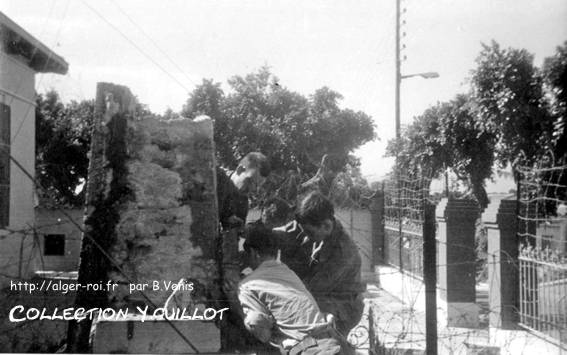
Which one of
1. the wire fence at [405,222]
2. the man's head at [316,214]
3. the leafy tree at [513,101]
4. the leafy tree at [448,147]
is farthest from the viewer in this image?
the wire fence at [405,222]

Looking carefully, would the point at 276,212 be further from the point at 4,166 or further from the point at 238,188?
the point at 4,166

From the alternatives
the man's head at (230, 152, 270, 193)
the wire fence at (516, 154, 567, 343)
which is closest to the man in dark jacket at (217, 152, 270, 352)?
the man's head at (230, 152, 270, 193)

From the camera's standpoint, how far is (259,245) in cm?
333

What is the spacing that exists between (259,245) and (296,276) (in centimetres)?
35

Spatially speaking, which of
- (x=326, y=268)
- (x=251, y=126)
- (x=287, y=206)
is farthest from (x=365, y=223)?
(x=326, y=268)

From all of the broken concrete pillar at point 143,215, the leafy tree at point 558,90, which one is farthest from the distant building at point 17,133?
the leafy tree at point 558,90

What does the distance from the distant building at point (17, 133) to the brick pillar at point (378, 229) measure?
546 centimetres

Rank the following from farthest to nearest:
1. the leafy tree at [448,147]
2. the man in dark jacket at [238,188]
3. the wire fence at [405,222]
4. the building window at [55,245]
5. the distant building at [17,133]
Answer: the building window at [55,245] → the wire fence at [405,222] → the distant building at [17,133] → the leafy tree at [448,147] → the man in dark jacket at [238,188]

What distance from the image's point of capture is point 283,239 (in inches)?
144

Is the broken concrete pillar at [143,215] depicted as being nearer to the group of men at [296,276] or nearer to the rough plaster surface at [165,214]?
the rough plaster surface at [165,214]

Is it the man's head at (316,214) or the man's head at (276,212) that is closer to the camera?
the man's head at (316,214)

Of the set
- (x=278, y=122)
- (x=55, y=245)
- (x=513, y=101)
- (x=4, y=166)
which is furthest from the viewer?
(x=55, y=245)

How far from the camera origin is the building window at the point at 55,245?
889 centimetres

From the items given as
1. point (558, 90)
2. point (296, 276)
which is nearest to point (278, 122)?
point (296, 276)
